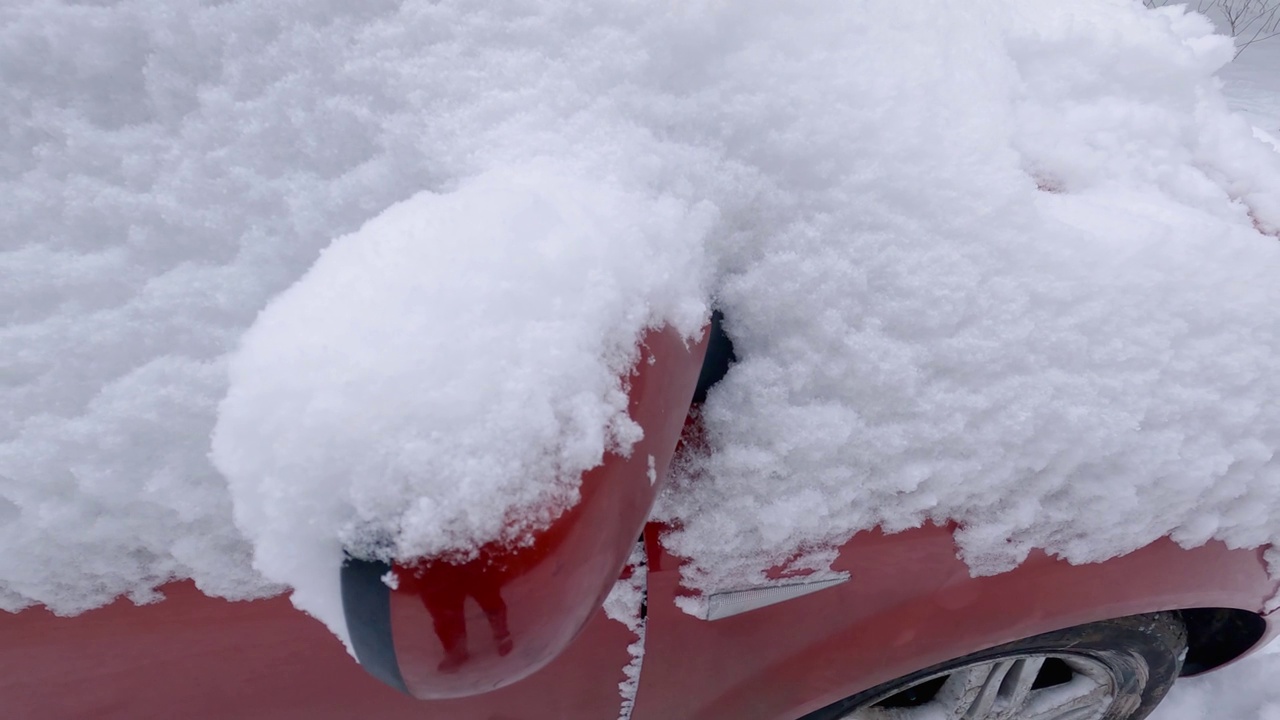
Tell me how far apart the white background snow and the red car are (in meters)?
0.04

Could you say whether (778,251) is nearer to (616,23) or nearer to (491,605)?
(616,23)

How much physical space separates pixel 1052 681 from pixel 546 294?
63.7 inches

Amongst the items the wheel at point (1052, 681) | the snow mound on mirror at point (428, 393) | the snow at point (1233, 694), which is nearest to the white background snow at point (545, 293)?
the snow mound on mirror at point (428, 393)

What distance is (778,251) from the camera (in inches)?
37.9

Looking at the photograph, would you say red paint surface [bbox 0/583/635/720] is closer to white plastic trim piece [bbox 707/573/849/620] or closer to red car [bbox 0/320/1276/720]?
red car [bbox 0/320/1276/720]

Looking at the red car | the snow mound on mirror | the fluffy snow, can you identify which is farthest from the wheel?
the snow mound on mirror

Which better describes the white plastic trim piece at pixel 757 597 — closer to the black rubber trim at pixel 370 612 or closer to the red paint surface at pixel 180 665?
the red paint surface at pixel 180 665

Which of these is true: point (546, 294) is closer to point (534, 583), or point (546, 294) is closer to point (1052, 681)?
point (534, 583)

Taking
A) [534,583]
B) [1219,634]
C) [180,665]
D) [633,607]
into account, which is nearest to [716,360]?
[633,607]

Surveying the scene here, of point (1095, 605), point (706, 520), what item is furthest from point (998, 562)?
point (706, 520)

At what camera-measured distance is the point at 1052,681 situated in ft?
5.63

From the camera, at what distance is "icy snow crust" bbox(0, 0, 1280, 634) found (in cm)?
62

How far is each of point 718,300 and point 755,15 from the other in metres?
0.35

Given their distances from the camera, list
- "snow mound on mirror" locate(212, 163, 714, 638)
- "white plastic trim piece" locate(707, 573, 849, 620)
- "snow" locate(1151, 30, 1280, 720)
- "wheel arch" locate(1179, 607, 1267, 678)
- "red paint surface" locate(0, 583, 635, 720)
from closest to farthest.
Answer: "snow mound on mirror" locate(212, 163, 714, 638) → "red paint surface" locate(0, 583, 635, 720) → "white plastic trim piece" locate(707, 573, 849, 620) → "wheel arch" locate(1179, 607, 1267, 678) → "snow" locate(1151, 30, 1280, 720)
